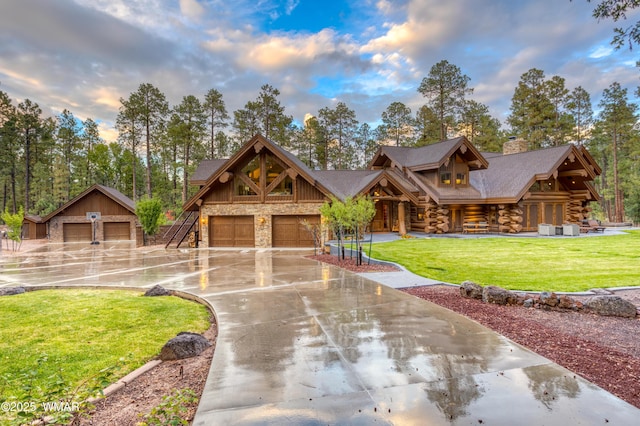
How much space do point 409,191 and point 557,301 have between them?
1643cm

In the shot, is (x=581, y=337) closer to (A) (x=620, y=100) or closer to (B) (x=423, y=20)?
(B) (x=423, y=20)

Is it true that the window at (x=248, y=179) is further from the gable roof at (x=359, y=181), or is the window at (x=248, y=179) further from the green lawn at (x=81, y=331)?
the green lawn at (x=81, y=331)

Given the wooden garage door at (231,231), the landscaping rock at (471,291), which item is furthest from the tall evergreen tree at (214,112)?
the landscaping rock at (471,291)

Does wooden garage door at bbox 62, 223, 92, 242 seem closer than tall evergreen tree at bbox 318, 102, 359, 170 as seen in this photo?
Yes

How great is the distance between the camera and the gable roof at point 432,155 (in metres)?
22.8

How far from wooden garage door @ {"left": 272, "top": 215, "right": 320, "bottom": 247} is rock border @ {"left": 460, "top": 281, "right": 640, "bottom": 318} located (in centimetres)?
1282

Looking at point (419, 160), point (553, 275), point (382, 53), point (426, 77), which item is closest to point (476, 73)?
point (426, 77)

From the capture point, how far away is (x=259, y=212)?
19.3 m

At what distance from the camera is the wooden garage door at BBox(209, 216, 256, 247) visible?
1952cm

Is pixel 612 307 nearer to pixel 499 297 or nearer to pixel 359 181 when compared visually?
pixel 499 297

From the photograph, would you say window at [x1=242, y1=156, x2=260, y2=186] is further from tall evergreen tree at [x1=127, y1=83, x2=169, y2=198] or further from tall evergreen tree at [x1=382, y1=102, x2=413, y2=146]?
tall evergreen tree at [x1=382, y1=102, x2=413, y2=146]

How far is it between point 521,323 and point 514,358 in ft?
5.78

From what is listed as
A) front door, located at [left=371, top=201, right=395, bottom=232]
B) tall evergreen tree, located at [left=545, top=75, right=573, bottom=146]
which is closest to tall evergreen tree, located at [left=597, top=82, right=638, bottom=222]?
tall evergreen tree, located at [left=545, top=75, right=573, bottom=146]

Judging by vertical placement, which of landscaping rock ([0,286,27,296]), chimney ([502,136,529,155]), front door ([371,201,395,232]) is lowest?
landscaping rock ([0,286,27,296])
